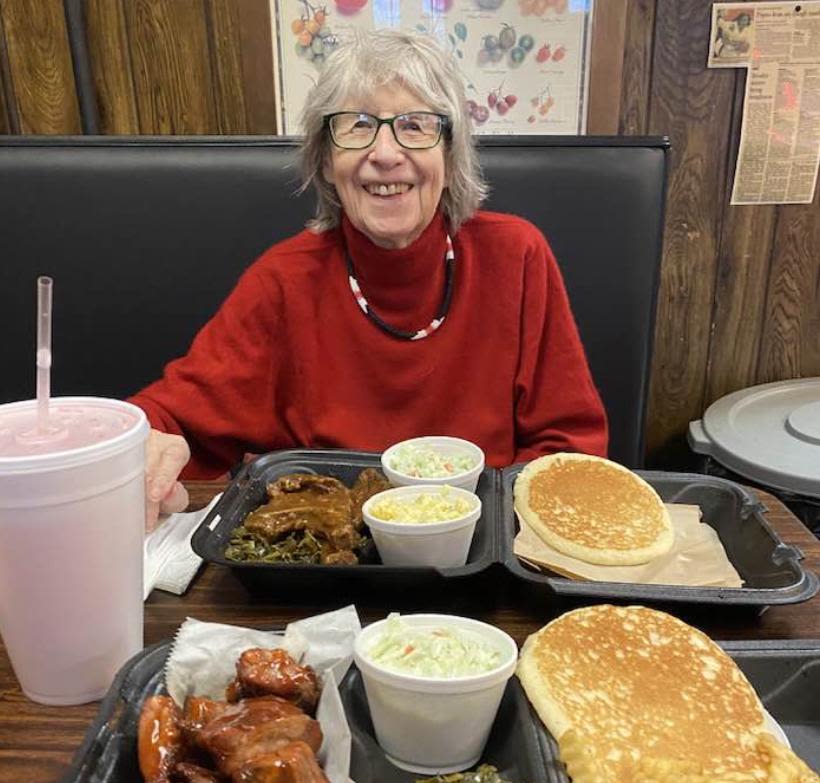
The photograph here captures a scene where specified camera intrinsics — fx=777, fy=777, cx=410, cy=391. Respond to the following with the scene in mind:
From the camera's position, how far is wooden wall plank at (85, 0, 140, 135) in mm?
2934

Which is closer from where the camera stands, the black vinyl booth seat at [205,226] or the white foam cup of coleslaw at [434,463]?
the white foam cup of coleslaw at [434,463]

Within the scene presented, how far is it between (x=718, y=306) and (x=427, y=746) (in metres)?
2.68

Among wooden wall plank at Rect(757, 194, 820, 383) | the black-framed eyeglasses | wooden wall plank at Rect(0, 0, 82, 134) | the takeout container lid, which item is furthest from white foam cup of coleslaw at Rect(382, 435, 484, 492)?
wooden wall plank at Rect(0, 0, 82, 134)

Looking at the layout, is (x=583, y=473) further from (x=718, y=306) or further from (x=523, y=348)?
(x=718, y=306)

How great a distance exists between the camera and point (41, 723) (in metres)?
0.98

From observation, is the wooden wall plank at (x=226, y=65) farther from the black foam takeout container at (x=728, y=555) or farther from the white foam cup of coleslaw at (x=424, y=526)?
the white foam cup of coleslaw at (x=424, y=526)

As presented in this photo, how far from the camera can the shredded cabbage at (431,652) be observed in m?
0.91

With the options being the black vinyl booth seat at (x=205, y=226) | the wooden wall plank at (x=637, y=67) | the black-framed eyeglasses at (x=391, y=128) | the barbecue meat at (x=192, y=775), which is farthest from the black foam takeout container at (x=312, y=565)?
the wooden wall plank at (x=637, y=67)

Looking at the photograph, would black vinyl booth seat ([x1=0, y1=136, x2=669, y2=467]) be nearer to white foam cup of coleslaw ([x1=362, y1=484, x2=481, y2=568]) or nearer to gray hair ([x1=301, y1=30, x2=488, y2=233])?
gray hair ([x1=301, y1=30, x2=488, y2=233])

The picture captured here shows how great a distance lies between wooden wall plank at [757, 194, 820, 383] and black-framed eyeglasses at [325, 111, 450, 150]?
1.76 meters

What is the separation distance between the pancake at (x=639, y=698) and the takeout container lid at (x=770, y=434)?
1.59 metres

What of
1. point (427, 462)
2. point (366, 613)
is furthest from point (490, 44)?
point (366, 613)

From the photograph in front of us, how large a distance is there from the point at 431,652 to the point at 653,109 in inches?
102

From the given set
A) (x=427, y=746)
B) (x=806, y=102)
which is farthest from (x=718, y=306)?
(x=427, y=746)
